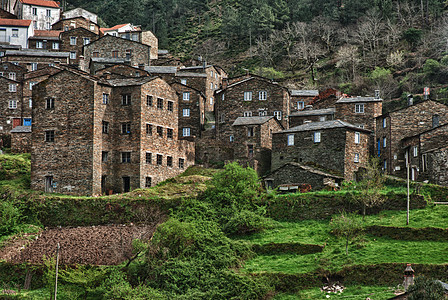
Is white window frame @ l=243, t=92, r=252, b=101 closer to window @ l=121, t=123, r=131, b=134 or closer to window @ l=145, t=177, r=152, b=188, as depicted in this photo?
window @ l=121, t=123, r=131, b=134

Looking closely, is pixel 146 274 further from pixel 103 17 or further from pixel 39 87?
pixel 103 17

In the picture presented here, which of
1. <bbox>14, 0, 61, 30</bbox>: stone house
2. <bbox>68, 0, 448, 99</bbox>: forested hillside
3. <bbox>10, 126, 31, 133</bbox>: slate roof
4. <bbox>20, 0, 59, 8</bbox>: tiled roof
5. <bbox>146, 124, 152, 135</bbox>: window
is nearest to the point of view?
<bbox>146, 124, 152, 135</bbox>: window

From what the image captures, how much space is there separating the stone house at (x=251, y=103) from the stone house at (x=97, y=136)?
37.6 feet

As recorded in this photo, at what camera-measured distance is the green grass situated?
38.6m

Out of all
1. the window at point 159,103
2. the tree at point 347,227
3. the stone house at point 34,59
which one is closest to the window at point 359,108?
the window at point 159,103

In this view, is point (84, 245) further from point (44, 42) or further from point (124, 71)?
point (44, 42)

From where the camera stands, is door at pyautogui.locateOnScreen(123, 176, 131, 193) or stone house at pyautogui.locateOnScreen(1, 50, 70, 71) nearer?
door at pyautogui.locateOnScreen(123, 176, 131, 193)

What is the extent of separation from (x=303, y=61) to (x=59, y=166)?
68345 millimetres

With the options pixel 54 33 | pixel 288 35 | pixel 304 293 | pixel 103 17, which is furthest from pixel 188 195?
pixel 103 17

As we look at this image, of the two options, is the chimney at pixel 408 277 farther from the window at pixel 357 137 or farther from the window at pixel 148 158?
the window at pixel 148 158

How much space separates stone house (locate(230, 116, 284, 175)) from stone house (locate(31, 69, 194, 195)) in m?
7.66

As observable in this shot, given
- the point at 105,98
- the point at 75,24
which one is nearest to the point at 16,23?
the point at 75,24

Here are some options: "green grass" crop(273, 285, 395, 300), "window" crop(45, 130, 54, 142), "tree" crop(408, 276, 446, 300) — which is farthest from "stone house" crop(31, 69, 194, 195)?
"tree" crop(408, 276, 446, 300)

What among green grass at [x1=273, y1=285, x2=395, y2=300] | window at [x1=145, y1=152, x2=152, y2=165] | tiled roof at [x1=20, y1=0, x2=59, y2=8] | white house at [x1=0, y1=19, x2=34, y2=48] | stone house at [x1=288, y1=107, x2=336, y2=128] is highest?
tiled roof at [x1=20, y1=0, x2=59, y2=8]
